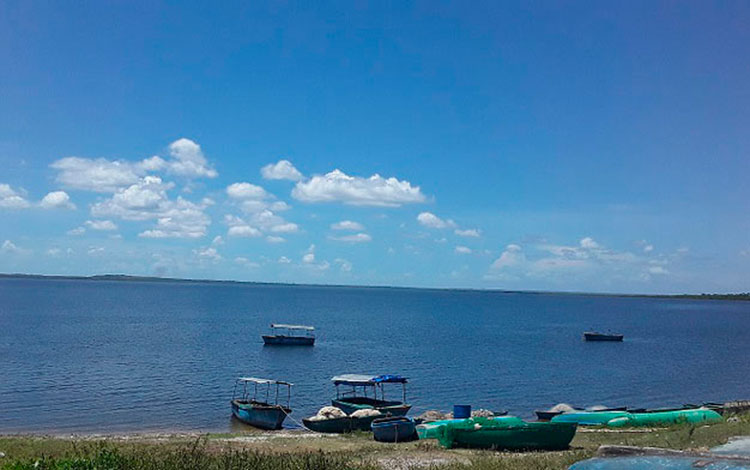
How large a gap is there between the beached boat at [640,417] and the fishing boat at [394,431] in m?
8.47

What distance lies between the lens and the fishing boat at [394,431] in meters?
29.3

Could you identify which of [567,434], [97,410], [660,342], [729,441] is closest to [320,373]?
[97,410]

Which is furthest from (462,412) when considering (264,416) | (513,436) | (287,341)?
(287,341)

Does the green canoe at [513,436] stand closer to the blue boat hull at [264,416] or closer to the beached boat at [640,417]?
the beached boat at [640,417]

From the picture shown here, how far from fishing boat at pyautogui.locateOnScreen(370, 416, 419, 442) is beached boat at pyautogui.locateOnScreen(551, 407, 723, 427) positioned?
8.47 meters

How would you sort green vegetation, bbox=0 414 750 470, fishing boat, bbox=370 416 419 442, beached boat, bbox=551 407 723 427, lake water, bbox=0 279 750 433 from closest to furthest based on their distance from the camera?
green vegetation, bbox=0 414 750 470
fishing boat, bbox=370 416 419 442
beached boat, bbox=551 407 723 427
lake water, bbox=0 279 750 433

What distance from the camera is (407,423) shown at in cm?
2955

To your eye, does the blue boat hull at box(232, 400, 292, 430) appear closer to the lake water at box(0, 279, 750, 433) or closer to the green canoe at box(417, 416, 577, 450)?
the lake water at box(0, 279, 750, 433)

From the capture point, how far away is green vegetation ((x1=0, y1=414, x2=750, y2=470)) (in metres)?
10.9

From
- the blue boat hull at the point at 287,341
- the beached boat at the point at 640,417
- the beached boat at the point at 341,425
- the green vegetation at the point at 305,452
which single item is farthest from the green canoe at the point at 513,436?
the blue boat hull at the point at 287,341

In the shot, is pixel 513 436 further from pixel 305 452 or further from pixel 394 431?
pixel 305 452

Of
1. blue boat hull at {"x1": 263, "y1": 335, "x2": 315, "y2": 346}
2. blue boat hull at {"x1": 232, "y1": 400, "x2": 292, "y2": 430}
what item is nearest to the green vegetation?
blue boat hull at {"x1": 232, "y1": 400, "x2": 292, "y2": 430}

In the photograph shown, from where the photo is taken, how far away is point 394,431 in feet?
96.2

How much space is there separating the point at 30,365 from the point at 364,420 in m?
36.4
